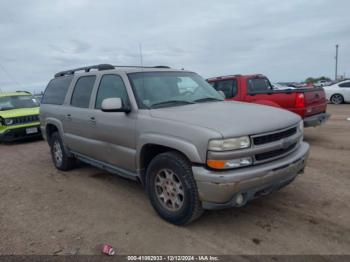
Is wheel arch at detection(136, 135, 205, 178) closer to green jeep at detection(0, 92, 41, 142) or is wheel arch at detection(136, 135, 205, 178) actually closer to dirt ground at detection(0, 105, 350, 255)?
dirt ground at detection(0, 105, 350, 255)

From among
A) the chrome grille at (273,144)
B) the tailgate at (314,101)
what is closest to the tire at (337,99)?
the tailgate at (314,101)

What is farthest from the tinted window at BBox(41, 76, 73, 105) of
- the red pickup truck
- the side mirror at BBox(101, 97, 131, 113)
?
the red pickup truck

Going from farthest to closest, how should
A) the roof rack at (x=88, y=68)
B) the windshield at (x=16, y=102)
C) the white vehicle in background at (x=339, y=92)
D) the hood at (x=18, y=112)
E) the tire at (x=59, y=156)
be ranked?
1. the white vehicle in background at (x=339, y=92)
2. the windshield at (x=16, y=102)
3. the hood at (x=18, y=112)
4. the tire at (x=59, y=156)
5. the roof rack at (x=88, y=68)

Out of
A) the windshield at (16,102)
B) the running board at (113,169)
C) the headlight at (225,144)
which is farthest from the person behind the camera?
the windshield at (16,102)

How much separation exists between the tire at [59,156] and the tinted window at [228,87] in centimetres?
447

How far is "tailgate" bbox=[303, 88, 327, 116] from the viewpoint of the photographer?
7328mm

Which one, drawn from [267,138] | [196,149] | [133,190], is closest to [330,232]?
[267,138]

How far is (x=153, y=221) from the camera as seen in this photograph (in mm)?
3875

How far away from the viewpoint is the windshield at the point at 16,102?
35.5ft

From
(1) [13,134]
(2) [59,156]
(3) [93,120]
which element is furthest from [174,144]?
(1) [13,134]

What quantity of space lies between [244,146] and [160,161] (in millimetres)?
1025

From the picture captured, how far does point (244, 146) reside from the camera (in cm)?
317

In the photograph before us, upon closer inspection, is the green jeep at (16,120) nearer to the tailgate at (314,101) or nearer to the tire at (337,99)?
the tailgate at (314,101)

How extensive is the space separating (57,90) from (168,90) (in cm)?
303
